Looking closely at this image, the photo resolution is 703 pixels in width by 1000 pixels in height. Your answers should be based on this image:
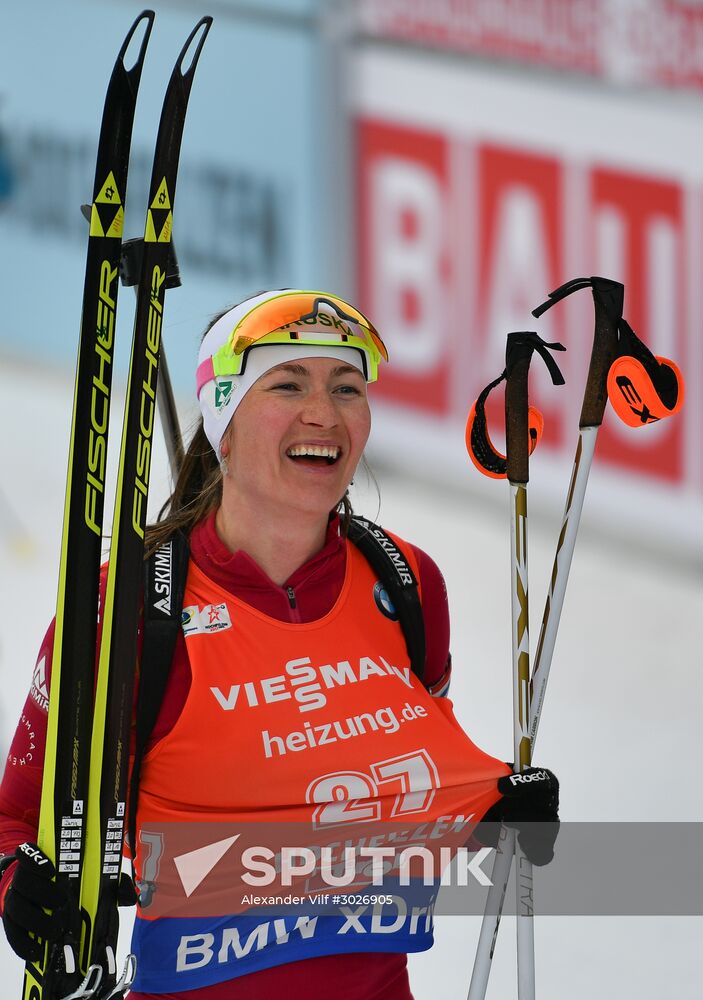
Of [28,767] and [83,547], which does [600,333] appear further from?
[28,767]

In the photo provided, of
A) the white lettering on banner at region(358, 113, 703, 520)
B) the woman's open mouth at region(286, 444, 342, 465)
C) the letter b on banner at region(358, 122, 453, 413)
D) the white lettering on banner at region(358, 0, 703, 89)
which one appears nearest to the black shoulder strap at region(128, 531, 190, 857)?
the woman's open mouth at region(286, 444, 342, 465)

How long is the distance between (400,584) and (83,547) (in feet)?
1.74

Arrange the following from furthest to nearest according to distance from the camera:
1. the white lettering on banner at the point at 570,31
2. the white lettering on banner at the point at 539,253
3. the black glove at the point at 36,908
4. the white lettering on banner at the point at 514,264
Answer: the white lettering on banner at the point at 514,264, the white lettering on banner at the point at 539,253, the white lettering on banner at the point at 570,31, the black glove at the point at 36,908

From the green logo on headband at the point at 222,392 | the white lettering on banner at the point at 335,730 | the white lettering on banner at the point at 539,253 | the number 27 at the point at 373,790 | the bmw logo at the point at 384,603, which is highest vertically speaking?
the white lettering on banner at the point at 539,253

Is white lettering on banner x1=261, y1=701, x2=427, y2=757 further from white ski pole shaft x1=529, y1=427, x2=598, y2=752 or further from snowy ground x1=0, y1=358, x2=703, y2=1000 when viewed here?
snowy ground x1=0, y1=358, x2=703, y2=1000

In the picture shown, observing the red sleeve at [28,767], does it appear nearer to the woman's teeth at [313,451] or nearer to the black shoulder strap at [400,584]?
the woman's teeth at [313,451]

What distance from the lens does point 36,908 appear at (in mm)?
1797

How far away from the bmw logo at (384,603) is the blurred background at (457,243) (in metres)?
2.29

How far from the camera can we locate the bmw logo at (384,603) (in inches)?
84.4

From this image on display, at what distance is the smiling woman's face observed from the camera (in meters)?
2.00

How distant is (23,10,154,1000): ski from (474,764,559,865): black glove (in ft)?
2.08

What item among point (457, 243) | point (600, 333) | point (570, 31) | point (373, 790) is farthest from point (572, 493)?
point (457, 243)

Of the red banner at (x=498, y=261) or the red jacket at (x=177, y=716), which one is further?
the red banner at (x=498, y=261)

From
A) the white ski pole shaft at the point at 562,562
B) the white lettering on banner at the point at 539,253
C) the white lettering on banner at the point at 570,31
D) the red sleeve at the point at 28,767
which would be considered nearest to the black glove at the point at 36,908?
the red sleeve at the point at 28,767
